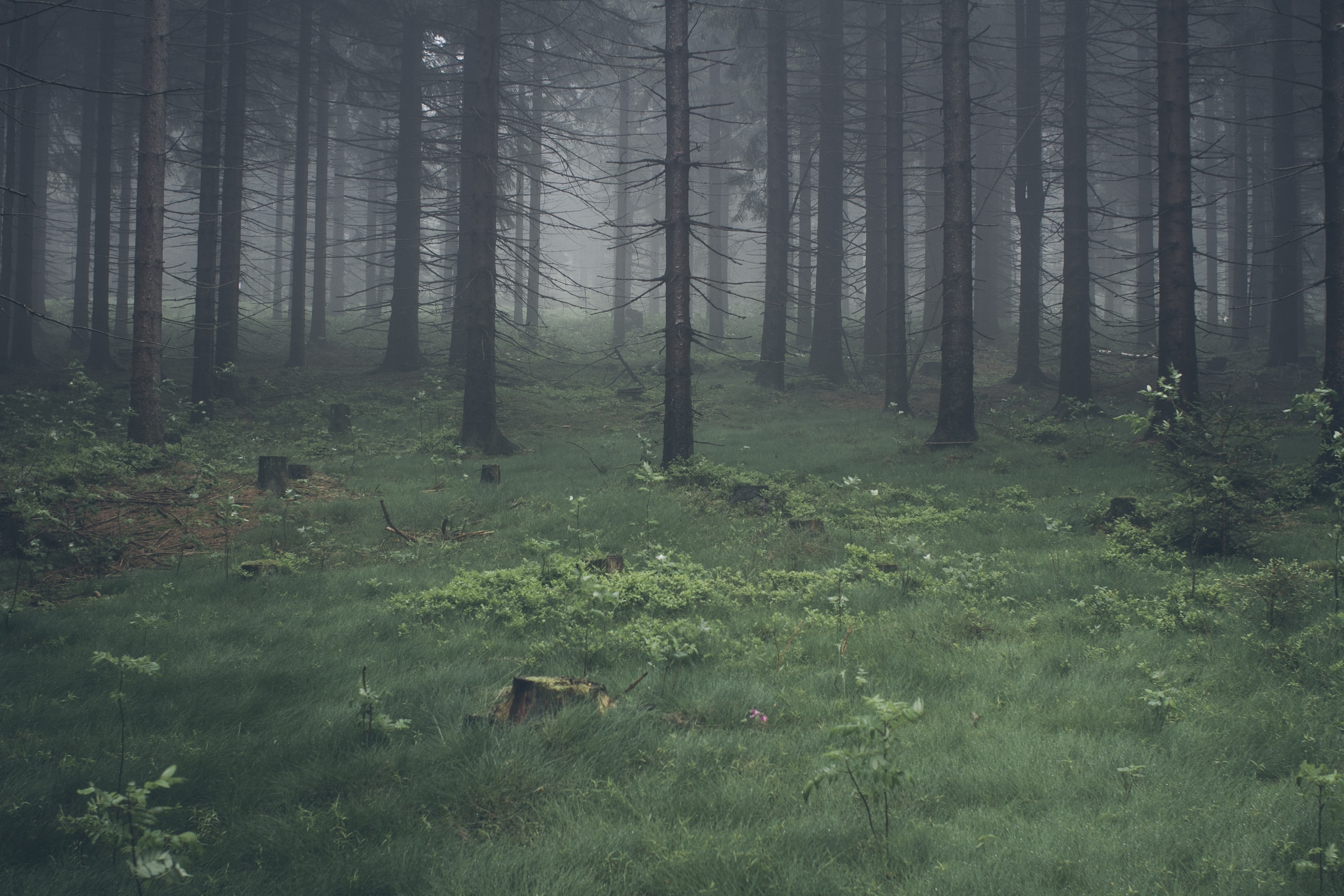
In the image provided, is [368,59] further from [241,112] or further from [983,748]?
[983,748]

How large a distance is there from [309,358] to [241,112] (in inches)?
313

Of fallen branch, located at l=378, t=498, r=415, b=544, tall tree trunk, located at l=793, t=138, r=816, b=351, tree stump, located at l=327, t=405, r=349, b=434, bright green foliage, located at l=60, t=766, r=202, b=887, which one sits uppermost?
tall tree trunk, located at l=793, t=138, r=816, b=351

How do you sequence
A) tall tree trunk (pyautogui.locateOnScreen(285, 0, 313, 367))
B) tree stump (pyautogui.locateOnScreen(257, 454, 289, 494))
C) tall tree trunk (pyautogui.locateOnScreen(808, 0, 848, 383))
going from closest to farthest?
tree stump (pyautogui.locateOnScreen(257, 454, 289, 494))
tall tree trunk (pyautogui.locateOnScreen(285, 0, 313, 367))
tall tree trunk (pyautogui.locateOnScreen(808, 0, 848, 383))

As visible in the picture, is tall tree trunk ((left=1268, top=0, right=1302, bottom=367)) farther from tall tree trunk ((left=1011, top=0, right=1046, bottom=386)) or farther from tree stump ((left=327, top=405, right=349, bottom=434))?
tree stump ((left=327, top=405, right=349, bottom=434))

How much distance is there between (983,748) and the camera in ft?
12.6

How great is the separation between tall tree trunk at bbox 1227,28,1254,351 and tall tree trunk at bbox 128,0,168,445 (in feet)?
92.8

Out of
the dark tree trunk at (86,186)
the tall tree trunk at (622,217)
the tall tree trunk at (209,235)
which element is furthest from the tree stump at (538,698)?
the dark tree trunk at (86,186)

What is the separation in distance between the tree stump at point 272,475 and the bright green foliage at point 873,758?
9.12m

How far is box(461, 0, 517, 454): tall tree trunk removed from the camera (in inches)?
528

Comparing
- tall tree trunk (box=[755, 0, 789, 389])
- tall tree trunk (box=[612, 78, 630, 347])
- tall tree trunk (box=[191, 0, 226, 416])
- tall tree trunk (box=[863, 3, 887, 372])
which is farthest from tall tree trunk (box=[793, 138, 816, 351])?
tall tree trunk (box=[191, 0, 226, 416])

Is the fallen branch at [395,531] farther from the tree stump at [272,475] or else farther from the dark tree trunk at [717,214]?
the dark tree trunk at [717,214]

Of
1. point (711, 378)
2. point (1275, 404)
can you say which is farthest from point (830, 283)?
point (1275, 404)

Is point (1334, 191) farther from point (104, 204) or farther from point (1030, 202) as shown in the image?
point (104, 204)

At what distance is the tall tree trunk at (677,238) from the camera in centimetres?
1109
